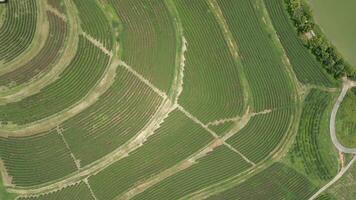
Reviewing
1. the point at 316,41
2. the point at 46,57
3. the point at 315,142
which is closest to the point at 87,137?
the point at 46,57

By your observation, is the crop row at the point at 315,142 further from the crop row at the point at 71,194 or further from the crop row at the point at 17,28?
the crop row at the point at 17,28

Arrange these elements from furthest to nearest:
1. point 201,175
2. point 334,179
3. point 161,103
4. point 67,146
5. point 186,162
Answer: point 334,179
point 201,175
point 186,162
point 161,103
point 67,146

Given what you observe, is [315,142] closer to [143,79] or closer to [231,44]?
[231,44]

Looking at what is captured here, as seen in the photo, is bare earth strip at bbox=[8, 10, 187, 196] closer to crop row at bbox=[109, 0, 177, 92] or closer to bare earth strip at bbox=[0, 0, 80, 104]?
crop row at bbox=[109, 0, 177, 92]

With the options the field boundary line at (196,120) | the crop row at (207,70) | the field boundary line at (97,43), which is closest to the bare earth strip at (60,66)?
the field boundary line at (97,43)

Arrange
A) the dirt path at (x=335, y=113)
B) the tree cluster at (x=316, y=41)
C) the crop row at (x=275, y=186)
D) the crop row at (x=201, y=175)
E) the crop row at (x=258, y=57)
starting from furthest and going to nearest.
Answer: the dirt path at (x=335, y=113), the tree cluster at (x=316, y=41), the crop row at (x=258, y=57), the crop row at (x=275, y=186), the crop row at (x=201, y=175)

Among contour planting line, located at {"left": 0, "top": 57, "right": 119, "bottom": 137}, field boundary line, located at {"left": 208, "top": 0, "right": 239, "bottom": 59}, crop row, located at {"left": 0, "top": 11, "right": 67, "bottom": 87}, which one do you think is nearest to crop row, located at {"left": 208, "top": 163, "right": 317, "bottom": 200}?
field boundary line, located at {"left": 208, "top": 0, "right": 239, "bottom": 59}
